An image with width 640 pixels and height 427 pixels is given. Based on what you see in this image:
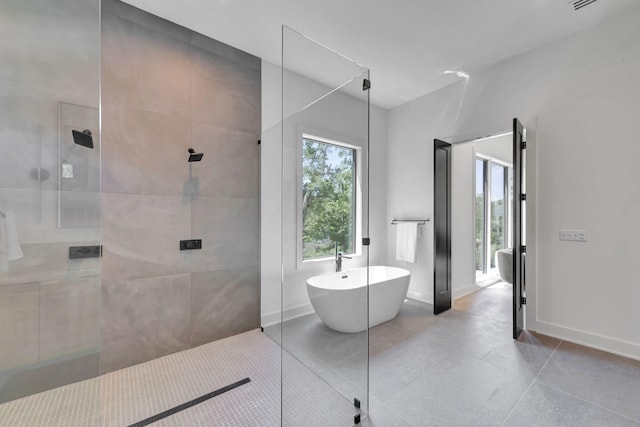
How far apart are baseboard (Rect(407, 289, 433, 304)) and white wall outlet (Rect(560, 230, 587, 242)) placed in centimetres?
160

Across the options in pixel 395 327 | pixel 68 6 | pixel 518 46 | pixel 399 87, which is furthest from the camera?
pixel 399 87

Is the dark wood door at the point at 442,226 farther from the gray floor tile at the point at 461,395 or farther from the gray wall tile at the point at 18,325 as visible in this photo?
the gray wall tile at the point at 18,325

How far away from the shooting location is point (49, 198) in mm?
1701

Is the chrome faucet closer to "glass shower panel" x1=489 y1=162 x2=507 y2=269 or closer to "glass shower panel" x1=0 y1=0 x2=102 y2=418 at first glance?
"glass shower panel" x1=0 y1=0 x2=102 y2=418

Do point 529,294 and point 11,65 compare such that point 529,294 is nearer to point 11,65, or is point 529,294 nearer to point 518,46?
point 518,46

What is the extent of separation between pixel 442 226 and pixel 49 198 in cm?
369

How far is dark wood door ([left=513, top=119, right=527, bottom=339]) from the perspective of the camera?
2.48 meters

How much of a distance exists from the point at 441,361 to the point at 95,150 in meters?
3.01

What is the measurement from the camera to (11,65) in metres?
1.58

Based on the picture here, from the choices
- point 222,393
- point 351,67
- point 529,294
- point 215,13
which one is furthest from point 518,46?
point 222,393

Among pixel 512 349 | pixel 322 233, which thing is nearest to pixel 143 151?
pixel 322 233

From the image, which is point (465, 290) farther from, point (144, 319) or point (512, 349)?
point (144, 319)

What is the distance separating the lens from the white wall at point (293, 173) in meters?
1.75

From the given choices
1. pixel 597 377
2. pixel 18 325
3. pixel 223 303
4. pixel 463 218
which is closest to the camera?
pixel 18 325
